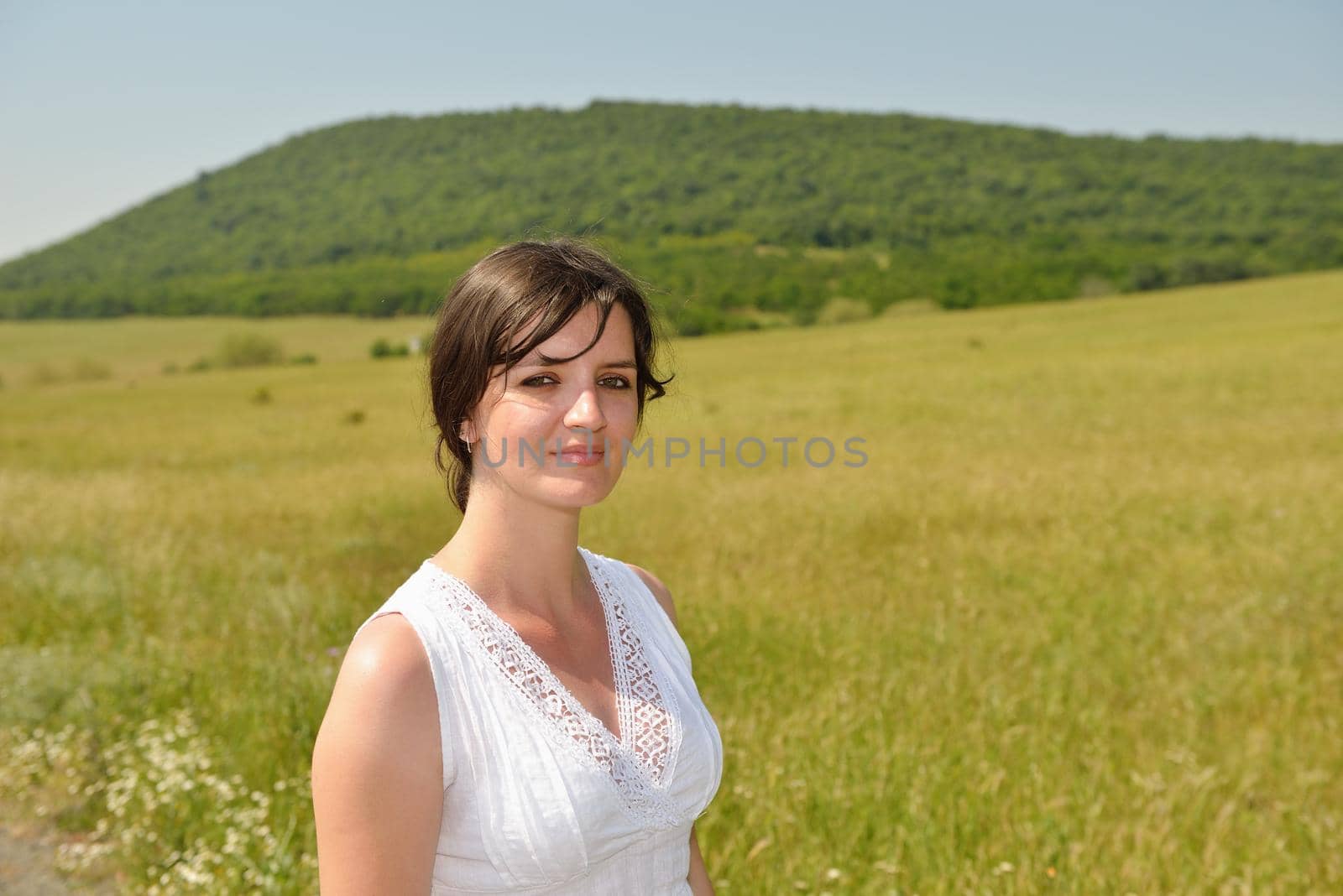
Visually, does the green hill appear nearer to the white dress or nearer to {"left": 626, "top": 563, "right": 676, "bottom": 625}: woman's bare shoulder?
{"left": 626, "top": 563, "right": 676, "bottom": 625}: woman's bare shoulder

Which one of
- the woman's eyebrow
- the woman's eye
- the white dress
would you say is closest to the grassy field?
the white dress

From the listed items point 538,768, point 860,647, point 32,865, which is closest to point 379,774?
point 538,768

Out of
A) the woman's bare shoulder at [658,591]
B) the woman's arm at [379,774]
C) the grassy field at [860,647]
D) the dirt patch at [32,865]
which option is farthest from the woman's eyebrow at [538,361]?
the dirt patch at [32,865]

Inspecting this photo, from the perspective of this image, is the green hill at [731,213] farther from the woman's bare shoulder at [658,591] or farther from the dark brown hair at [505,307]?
the dark brown hair at [505,307]

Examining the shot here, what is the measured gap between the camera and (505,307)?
1.62 meters

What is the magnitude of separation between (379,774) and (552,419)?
60 cm

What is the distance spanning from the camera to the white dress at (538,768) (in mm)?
1508

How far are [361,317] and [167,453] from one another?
56718mm

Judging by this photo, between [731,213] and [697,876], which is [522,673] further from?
[731,213]

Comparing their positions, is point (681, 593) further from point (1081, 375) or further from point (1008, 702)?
point (1081, 375)

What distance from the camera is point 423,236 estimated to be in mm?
88438

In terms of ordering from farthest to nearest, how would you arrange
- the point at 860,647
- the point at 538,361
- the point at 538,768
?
1. the point at 860,647
2. the point at 538,361
3. the point at 538,768

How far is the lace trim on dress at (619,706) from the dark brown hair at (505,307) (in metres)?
0.30

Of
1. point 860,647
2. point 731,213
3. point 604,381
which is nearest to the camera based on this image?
point 604,381
